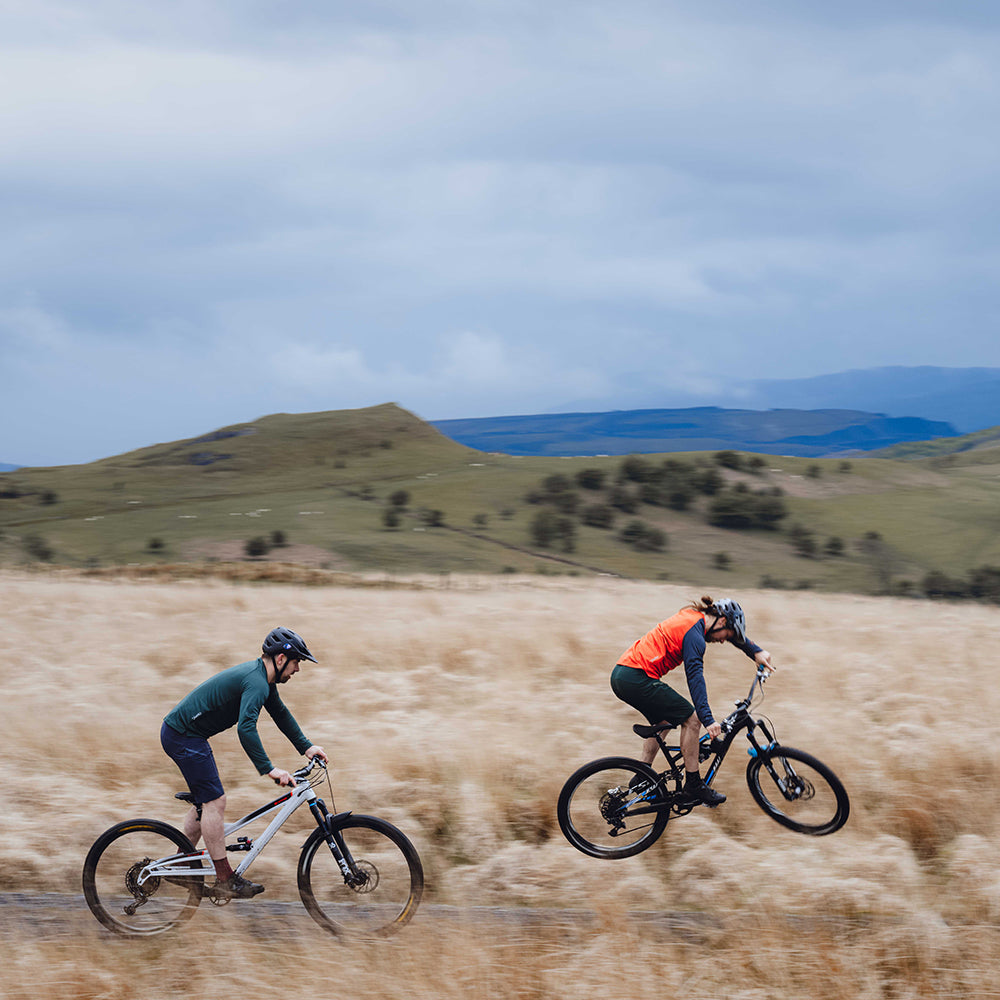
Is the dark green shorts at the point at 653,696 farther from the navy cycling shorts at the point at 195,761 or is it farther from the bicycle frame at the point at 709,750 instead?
the navy cycling shorts at the point at 195,761

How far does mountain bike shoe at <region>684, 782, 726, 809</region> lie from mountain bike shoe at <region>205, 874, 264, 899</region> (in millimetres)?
3382

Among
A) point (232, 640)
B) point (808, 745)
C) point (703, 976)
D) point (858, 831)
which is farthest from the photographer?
point (232, 640)

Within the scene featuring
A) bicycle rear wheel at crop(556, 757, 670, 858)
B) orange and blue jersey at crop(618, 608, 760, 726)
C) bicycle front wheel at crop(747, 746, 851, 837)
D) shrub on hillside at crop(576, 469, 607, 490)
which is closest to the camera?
orange and blue jersey at crop(618, 608, 760, 726)

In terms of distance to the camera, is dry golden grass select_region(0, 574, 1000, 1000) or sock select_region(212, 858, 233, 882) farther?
sock select_region(212, 858, 233, 882)

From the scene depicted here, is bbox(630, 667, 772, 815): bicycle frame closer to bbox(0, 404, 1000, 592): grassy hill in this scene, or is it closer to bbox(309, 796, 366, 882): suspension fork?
bbox(309, 796, 366, 882): suspension fork

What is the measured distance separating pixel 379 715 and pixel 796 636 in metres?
9.48

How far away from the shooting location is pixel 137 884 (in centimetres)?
611

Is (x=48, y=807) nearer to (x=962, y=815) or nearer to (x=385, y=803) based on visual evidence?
(x=385, y=803)

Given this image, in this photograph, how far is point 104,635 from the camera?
17.4 m

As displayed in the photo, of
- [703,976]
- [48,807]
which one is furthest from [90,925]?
[703,976]

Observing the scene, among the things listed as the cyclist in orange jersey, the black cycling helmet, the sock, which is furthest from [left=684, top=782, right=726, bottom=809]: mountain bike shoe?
the sock

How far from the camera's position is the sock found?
6.11 m

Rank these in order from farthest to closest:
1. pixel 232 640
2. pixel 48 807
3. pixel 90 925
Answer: pixel 232 640 → pixel 48 807 → pixel 90 925

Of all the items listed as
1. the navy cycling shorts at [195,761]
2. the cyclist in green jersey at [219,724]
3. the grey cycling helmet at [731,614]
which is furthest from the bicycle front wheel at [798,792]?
the navy cycling shorts at [195,761]
